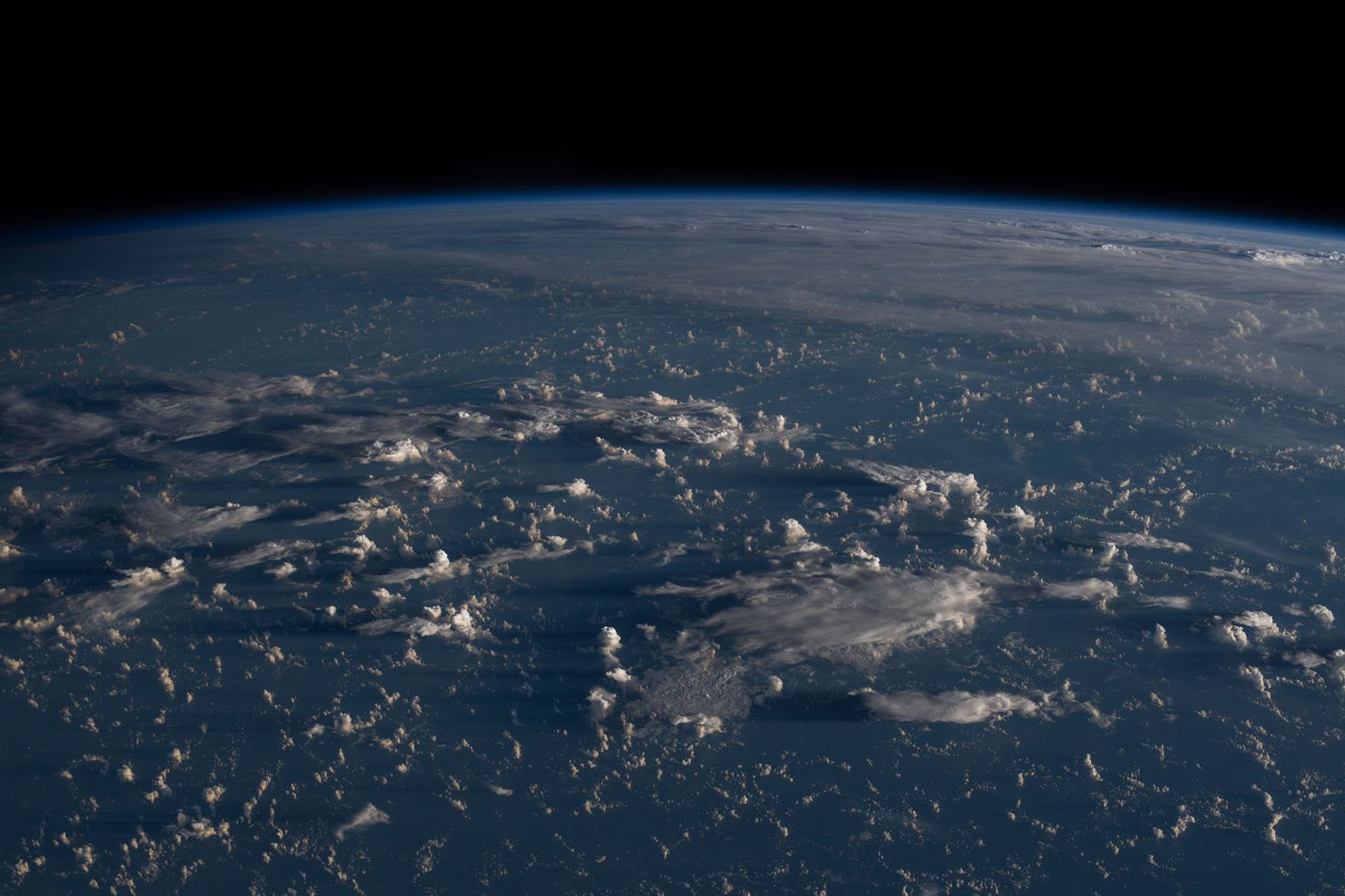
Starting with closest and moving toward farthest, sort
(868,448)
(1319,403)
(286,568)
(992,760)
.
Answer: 1. (992,760)
2. (286,568)
3. (868,448)
4. (1319,403)

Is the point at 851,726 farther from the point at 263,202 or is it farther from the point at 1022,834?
the point at 263,202

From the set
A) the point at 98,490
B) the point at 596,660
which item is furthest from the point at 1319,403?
the point at 98,490

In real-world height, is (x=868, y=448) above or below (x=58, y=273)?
below

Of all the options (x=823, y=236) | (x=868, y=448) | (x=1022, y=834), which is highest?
(x=823, y=236)

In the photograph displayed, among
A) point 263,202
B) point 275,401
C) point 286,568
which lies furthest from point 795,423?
point 263,202

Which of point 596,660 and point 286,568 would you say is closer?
point 596,660

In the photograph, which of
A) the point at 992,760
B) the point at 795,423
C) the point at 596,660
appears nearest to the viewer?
the point at 992,760
